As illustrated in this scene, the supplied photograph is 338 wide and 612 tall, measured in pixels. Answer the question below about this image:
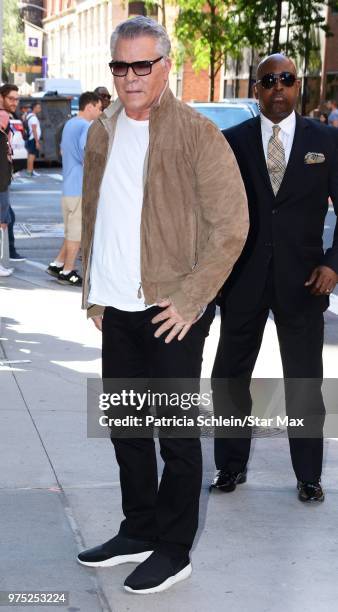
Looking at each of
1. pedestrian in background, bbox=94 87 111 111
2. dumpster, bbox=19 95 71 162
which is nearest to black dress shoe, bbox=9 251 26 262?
pedestrian in background, bbox=94 87 111 111

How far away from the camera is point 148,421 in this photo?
4.21 metres

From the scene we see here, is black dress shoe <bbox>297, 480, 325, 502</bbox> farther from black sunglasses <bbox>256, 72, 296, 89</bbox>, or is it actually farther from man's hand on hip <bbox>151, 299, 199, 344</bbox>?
black sunglasses <bbox>256, 72, 296, 89</bbox>

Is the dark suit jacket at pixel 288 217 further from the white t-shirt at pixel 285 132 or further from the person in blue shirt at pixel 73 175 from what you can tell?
the person in blue shirt at pixel 73 175

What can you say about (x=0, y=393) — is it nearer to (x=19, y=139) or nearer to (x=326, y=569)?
(x=326, y=569)

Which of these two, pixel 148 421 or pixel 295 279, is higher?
pixel 295 279

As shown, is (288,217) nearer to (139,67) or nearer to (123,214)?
(123,214)

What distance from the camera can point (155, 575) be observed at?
4086 millimetres

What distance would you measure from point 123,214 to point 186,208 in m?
0.23

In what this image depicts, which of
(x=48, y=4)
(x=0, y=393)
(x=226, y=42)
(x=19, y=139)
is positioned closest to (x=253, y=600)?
(x=0, y=393)

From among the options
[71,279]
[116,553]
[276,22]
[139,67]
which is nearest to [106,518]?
[116,553]

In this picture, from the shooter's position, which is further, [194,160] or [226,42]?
[226,42]

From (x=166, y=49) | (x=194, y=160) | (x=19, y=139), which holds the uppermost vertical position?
(x=166, y=49)

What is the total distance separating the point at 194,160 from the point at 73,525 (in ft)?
5.58

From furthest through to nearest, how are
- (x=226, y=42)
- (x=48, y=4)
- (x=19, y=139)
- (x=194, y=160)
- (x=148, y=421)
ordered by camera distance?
(x=48, y=4) → (x=226, y=42) → (x=19, y=139) → (x=148, y=421) → (x=194, y=160)
